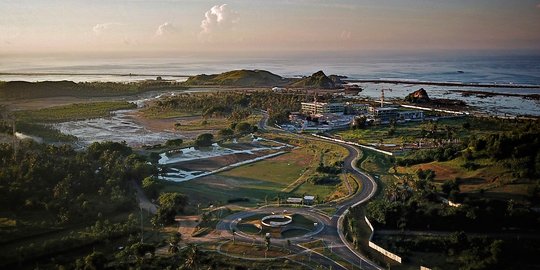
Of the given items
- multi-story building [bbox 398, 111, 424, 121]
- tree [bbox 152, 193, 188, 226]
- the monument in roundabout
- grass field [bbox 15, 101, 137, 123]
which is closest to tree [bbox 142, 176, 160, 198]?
tree [bbox 152, 193, 188, 226]

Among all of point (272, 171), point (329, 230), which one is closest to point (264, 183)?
point (272, 171)

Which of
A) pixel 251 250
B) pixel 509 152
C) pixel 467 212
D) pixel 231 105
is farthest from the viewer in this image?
pixel 231 105

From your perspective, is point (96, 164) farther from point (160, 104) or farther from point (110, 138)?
point (160, 104)

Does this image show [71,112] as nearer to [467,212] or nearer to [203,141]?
[203,141]

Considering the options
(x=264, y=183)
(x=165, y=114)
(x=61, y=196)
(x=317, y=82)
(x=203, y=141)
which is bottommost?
(x=264, y=183)

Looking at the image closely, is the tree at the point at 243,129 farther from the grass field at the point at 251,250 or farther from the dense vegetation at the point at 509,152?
the grass field at the point at 251,250

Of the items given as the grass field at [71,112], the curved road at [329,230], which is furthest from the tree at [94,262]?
the grass field at [71,112]

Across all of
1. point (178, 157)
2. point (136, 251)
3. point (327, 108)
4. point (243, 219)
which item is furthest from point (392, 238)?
point (327, 108)
